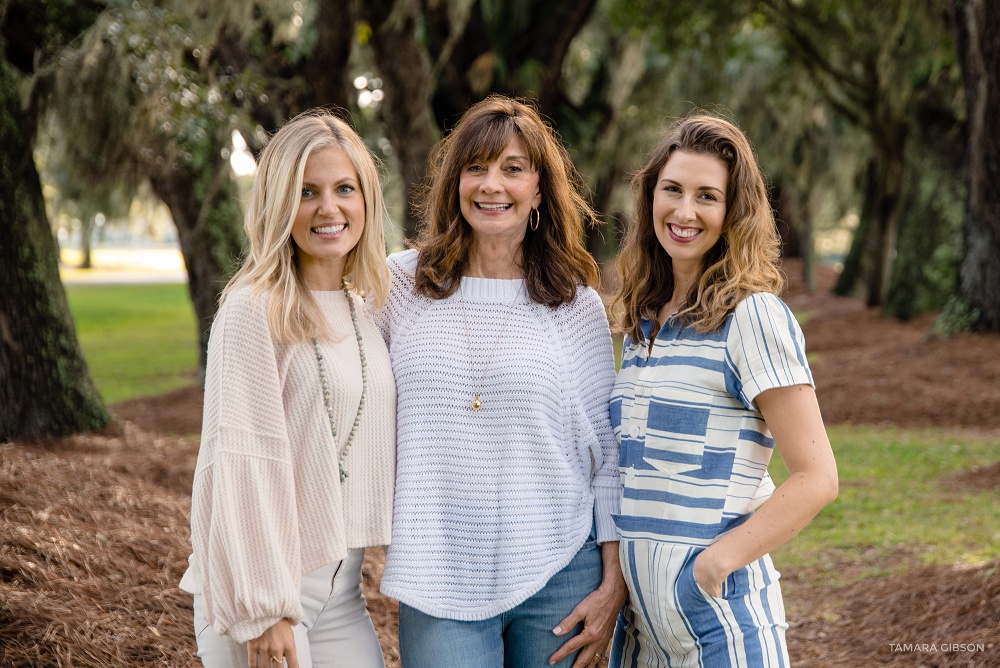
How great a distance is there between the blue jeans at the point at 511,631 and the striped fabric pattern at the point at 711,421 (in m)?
0.27

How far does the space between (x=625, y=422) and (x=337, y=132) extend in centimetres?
104

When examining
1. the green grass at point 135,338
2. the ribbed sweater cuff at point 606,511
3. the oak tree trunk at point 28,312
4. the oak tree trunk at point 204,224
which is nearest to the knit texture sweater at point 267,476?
the ribbed sweater cuff at point 606,511

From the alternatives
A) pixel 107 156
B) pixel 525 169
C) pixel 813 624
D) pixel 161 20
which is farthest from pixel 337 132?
pixel 107 156

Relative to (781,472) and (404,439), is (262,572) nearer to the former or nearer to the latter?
(404,439)

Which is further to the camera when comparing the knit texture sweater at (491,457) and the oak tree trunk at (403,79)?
the oak tree trunk at (403,79)

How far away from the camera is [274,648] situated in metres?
2.16

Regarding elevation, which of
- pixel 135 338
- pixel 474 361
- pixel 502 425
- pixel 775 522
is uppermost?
pixel 474 361

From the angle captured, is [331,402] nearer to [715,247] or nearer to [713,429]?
[713,429]

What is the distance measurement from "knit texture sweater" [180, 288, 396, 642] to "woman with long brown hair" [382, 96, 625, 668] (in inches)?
7.3

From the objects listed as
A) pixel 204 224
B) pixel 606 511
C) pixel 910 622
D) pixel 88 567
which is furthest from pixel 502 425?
pixel 204 224

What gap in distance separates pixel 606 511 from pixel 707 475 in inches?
17.3

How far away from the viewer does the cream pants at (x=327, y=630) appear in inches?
87.3

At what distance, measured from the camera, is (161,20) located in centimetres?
634

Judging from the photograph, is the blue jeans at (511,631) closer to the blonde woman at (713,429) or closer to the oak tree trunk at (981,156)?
the blonde woman at (713,429)
